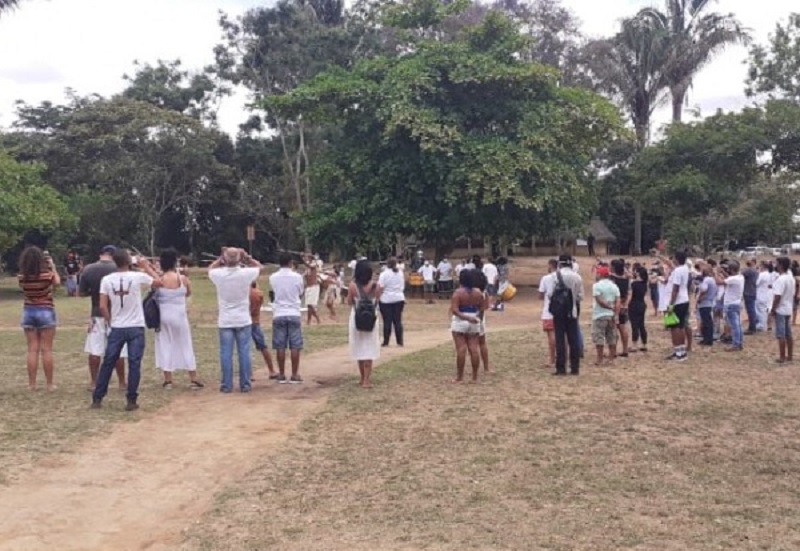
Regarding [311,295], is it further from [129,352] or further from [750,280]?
[129,352]

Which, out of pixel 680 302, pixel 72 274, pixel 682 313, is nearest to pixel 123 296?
pixel 680 302

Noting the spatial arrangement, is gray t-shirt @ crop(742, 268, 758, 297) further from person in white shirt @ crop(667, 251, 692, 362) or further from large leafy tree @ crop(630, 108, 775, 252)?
large leafy tree @ crop(630, 108, 775, 252)

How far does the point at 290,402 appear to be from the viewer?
964 cm

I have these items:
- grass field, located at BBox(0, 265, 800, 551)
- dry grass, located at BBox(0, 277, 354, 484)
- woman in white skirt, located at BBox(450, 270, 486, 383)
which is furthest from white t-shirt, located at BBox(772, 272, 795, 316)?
dry grass, located at BBox(0, 277, 354, 484)

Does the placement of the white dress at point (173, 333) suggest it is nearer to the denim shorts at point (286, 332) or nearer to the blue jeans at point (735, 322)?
the denim shorts at point (286, 332)

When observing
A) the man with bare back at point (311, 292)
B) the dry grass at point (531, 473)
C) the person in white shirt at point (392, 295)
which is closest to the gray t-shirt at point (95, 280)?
the dry grass at point (531, 473)

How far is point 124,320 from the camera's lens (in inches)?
353

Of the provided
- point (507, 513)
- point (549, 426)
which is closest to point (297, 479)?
point (507, 513)

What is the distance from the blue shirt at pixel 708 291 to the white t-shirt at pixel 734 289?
0.71 feet

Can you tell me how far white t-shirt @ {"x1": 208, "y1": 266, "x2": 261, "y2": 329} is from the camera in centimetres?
996

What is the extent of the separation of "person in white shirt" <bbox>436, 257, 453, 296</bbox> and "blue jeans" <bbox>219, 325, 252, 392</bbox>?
16.9 meters

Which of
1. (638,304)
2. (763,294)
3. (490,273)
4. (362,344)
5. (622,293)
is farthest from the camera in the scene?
(490,273)

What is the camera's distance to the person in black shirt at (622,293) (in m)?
12.7

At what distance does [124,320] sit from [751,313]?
11.7m
